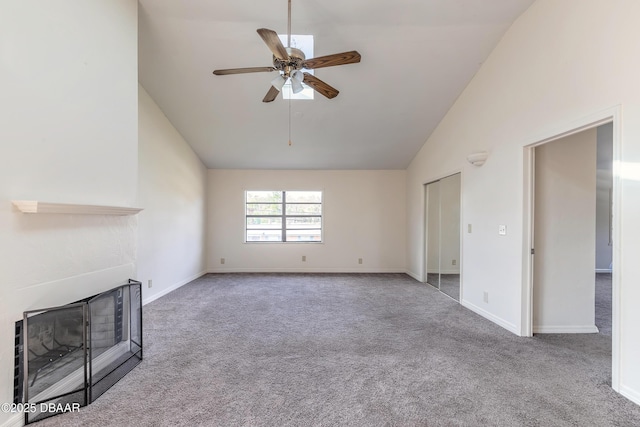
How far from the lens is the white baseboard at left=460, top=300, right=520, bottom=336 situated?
304 centimetres

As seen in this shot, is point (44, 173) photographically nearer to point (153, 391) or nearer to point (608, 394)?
point (153, 391)

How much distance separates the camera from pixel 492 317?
3.38 meters

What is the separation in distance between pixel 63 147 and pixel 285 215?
477 centimetres

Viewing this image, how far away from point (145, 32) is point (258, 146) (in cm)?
251

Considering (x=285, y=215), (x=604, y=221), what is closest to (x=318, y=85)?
(x=285, y=215)

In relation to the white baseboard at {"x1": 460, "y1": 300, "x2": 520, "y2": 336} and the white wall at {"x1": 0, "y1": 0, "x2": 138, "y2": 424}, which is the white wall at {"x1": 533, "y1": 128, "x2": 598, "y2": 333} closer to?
the white baseboard at {"x1": 460, "y1": 300, "x2": 520, "y2": 336}

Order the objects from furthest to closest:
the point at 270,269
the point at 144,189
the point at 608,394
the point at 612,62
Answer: the point at 270,269 → the point at 144,189 → the point at 612,62 → the point at 608,394

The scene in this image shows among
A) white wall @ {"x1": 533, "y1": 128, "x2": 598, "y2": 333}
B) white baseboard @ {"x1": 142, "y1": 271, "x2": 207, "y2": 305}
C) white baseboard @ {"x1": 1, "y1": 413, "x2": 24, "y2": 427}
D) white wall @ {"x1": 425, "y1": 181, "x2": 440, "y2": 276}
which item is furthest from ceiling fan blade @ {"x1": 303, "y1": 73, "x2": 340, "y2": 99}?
white baseboard @ {"x1": 142, "y1": 271, "x2": 207, "y2": 305}

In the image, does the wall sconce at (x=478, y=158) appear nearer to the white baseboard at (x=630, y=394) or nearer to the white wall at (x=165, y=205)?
the white baseboard at (x=630, y=394)

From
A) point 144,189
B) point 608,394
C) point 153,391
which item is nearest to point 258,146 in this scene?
point 144,189

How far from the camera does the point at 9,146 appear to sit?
161cm

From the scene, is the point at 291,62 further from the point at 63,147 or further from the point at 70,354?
the point at 70,354

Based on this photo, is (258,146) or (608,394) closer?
(608,394)

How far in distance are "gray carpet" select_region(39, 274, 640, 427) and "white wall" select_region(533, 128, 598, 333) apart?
0.83 feet
